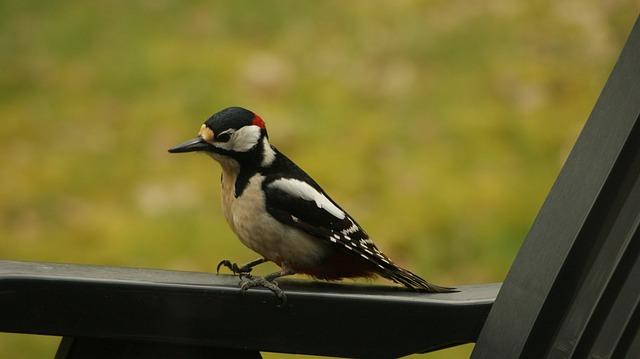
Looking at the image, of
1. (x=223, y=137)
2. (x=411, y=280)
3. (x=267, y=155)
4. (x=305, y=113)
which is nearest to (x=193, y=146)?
(x=223, y=137)

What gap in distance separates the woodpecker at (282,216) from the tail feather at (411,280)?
0.25ft

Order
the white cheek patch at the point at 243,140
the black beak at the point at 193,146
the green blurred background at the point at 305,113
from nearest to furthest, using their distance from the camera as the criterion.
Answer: the black beak at the point at 193,146
the white cheek patch at the point at 243,140
the green blurred background at the point at 305,113

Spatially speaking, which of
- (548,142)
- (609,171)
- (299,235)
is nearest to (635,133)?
(609,171)

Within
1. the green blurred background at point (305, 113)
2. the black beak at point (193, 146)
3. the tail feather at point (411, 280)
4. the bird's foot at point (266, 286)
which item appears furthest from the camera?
the green blurred background at point (305, 113)

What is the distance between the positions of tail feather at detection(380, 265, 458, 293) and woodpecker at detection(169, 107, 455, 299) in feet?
0.25

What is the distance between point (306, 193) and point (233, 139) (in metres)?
0.18

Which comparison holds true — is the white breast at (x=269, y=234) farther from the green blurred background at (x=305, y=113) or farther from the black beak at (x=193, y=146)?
the green blurred background at (x=305, y=113)

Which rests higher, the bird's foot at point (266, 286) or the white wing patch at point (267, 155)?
the white wing patch at point (267, 155)

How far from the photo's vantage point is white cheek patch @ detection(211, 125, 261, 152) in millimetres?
2584

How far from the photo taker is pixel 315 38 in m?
7.32

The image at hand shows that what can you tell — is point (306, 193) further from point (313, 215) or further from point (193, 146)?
point (193, 146)

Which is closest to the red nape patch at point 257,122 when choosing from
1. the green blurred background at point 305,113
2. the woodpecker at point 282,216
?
the woodpecker at point 282,216

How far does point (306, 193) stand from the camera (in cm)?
259

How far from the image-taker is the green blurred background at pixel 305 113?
5.40 metres
